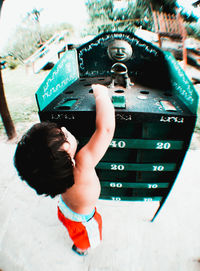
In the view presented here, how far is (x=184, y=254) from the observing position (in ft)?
4.70

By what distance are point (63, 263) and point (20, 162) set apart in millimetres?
1091

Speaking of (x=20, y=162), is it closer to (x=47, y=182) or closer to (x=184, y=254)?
(x=47, y=182)

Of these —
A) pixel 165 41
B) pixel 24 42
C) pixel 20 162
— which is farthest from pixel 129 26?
pixel 20 162

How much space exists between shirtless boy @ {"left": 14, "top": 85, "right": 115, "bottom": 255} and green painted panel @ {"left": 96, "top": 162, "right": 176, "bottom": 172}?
0.21 metres

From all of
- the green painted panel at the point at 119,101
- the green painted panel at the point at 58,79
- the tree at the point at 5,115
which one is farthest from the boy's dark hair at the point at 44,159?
the tree at the point at 5,115

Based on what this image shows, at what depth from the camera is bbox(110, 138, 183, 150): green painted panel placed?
1.11m

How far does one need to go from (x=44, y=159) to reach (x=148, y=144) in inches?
26.8

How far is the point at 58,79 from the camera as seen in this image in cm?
128

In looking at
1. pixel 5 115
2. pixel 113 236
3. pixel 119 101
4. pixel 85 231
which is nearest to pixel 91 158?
pixel 119 101

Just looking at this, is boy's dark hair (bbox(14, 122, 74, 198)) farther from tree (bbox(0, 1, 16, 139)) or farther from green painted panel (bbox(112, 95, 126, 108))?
tree (bbox(0, 1, 16, 139))

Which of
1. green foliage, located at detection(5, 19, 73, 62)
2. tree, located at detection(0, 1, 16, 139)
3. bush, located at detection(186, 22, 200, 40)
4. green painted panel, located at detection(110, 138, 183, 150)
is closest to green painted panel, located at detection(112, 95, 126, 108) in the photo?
green painted panel, located at detection(110, 138, 183, 150)

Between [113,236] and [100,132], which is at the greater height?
[100,132]

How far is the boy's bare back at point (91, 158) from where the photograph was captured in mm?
917

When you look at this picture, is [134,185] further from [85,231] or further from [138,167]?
[85,231]
